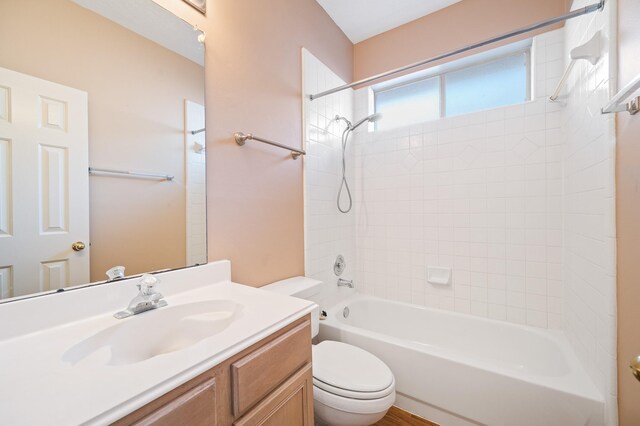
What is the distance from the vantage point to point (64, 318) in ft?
2.57

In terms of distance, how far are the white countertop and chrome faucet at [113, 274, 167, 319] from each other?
0.16 ft

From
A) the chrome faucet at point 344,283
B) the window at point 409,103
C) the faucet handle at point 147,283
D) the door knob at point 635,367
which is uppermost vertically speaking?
the window at point 409,103

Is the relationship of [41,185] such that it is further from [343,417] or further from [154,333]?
[343,417]

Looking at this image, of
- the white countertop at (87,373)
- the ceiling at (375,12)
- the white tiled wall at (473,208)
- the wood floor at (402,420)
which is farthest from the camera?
the ceiling at (375,12)

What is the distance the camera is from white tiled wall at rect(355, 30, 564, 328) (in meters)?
1.69

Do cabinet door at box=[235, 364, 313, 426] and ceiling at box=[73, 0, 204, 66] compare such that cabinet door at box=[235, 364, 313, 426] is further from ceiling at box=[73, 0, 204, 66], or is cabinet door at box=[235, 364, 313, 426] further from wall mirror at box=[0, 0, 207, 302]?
ceiling at box=[73, 0, 204, 66]

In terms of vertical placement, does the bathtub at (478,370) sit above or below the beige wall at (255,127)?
below

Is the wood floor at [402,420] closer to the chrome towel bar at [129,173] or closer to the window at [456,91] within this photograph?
the chrome towel bar at [129,173]

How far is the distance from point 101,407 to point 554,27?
107 inches

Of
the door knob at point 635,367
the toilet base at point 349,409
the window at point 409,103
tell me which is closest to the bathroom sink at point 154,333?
the toilet base at point 349,409

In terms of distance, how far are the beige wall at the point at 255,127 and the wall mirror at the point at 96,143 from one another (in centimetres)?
9

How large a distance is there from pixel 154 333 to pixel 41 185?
556 millimetres

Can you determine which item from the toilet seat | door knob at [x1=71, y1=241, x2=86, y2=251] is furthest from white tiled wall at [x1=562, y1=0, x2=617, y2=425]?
door knob at [x1=71, y1=241, x2=86, y2=251]

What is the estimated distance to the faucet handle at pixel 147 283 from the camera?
856 mm
